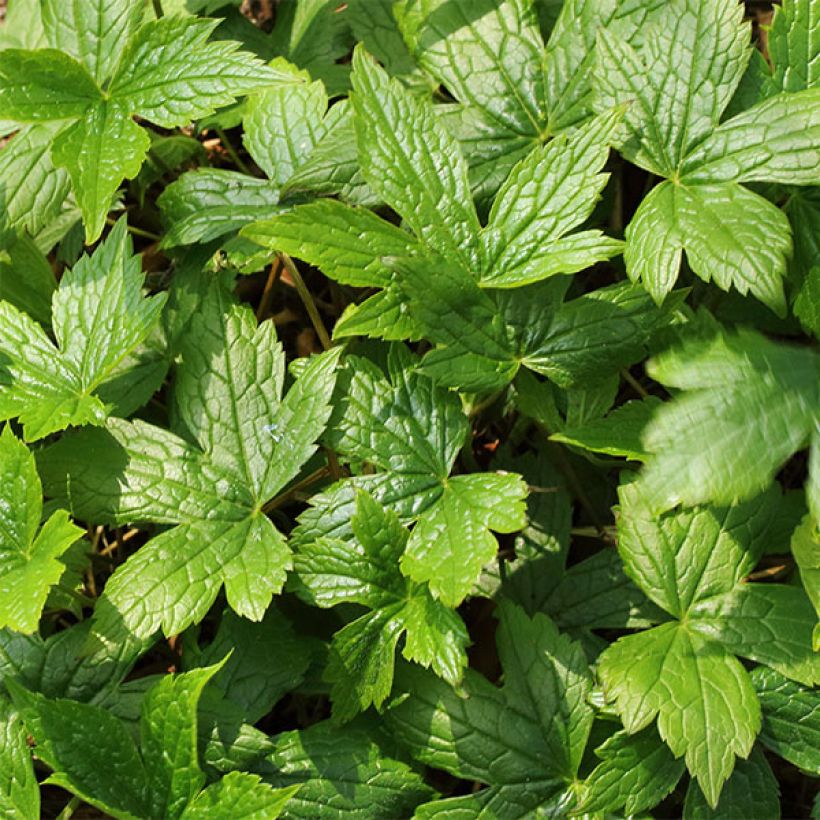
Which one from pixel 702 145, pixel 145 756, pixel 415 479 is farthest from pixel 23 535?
pixel 702 145

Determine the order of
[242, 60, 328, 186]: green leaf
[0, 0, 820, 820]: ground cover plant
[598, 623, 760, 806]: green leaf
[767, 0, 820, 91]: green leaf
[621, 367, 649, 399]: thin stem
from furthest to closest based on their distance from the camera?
[242, 60, 328, 186]: green leaf < [621, 367, 649, 399]: thin stem < [767, 0, 820, 91]: green leaf < [0, 0, 820, 820]: ground cover plant < [598, 623, 760, 806]: green leaf

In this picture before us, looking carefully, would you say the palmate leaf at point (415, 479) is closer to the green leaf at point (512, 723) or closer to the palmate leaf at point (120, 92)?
the green leaf at point (512, 723)

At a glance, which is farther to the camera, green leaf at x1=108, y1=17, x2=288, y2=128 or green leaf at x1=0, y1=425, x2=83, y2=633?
green leaf at x1=108, y1=17, x2=288, y2=128

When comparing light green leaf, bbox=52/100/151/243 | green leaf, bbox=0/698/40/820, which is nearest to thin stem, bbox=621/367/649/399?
light green leaf, bbox=52/100/151/243

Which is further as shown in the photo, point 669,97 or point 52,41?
point 52,41

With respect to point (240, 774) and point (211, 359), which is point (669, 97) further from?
point (240, 774)

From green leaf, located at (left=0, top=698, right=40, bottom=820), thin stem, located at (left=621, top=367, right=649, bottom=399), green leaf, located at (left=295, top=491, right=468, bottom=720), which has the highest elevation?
thin stem, located at (left=621, top=367, right=649, bottom=399)

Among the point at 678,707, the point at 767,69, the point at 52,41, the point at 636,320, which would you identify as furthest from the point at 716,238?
the point at 52,41

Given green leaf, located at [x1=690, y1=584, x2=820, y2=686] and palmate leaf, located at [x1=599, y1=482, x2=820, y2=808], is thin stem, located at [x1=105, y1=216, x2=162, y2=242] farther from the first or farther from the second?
green leaf, located at [x1=690, y1=584, x2=820, y2=686]
